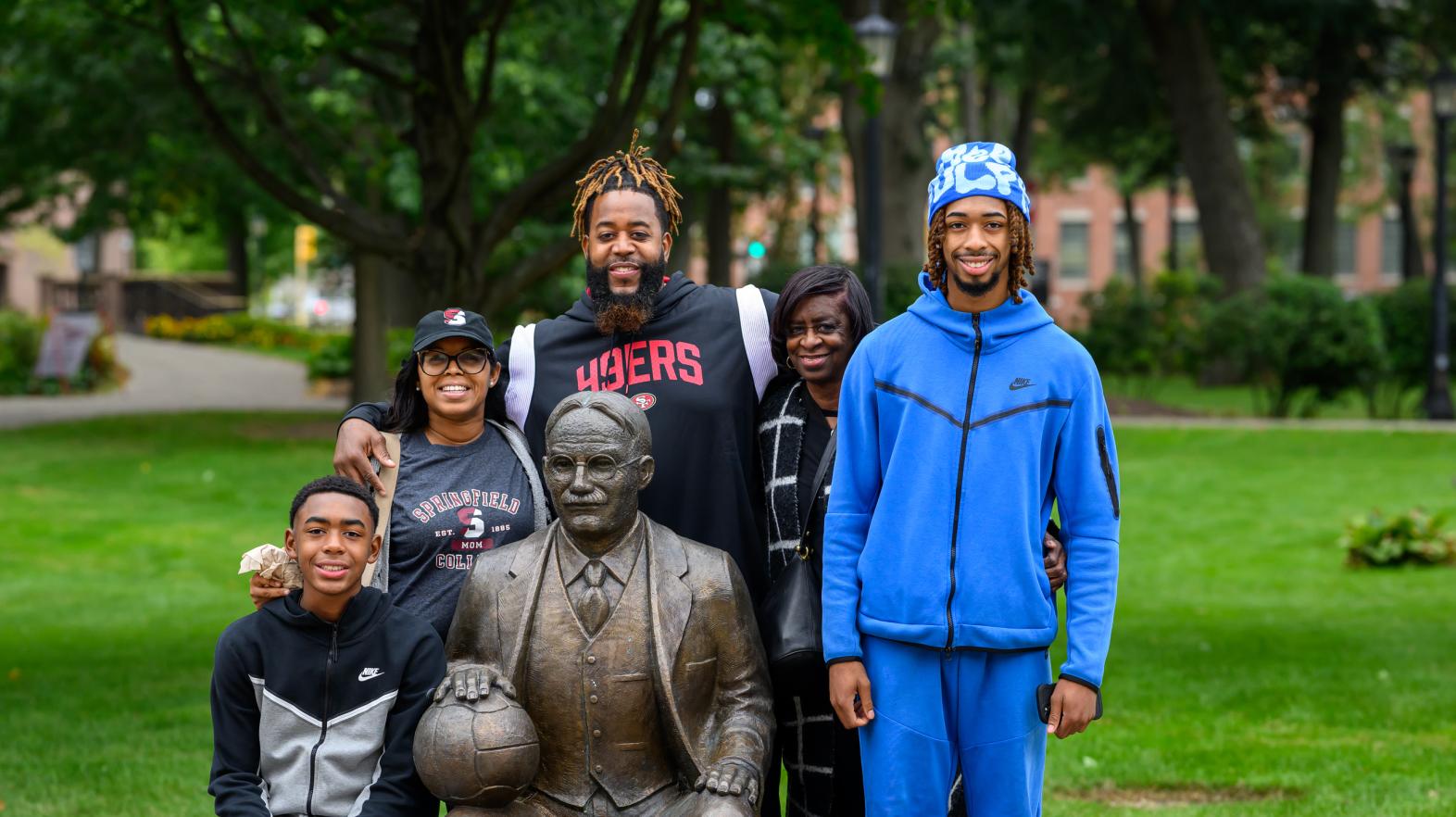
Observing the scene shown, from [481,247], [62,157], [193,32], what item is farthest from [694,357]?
[62,157]

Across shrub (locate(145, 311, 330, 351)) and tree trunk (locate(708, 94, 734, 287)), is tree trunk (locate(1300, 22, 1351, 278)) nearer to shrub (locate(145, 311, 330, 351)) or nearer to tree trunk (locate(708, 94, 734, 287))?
tree trunk (locate(708, 94, 734, 287))

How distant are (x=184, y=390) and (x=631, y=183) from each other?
84.6 feet

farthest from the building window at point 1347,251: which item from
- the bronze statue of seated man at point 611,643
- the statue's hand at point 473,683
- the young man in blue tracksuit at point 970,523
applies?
the statue's hand at point 473,683

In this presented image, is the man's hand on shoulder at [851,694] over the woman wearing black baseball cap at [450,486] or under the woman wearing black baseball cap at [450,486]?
under

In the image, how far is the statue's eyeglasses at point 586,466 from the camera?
3.95 metres

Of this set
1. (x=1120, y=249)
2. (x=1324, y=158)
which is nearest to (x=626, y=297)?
(x=1324, y=158)

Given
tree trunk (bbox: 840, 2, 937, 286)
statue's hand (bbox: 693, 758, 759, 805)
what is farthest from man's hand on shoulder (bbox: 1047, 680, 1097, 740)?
tree trunk (bbox: 840, 2, 937, 286)

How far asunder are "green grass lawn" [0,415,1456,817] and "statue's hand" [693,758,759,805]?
3.28 m

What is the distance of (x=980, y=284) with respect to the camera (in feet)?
12.5

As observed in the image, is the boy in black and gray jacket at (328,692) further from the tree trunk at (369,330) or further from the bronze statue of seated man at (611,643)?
the tree trunk at (369,330)

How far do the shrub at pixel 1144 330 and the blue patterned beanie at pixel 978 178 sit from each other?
2104cm

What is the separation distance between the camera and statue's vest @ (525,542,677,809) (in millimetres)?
4008

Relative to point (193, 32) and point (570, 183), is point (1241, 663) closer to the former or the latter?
point (570, 183)

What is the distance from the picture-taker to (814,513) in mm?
4336
